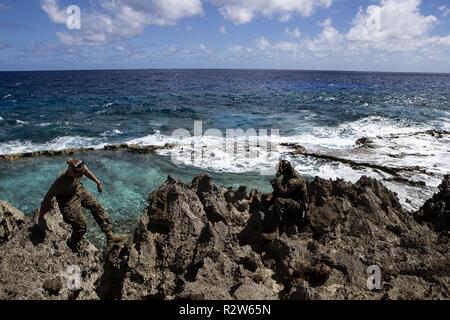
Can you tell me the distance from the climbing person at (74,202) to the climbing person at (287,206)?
10.3 feet

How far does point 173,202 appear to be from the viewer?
24.4ft

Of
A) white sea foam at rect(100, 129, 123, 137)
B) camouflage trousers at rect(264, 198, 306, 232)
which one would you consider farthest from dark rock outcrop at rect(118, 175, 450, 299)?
white sea foam at rect(100, 129, 123, 137)

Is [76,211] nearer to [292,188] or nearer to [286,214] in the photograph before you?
[286,214]

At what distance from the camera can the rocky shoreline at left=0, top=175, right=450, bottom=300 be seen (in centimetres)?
549

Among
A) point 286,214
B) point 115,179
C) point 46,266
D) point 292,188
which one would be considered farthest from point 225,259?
point 115,179

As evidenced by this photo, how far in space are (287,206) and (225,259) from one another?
2.30m

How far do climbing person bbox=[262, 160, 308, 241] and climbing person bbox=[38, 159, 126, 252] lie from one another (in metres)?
3.15

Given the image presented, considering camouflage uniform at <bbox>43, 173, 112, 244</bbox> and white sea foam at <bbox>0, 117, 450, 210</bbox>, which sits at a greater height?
camouflage uniform at <bbox>43, 173, 112, 244</bbox>

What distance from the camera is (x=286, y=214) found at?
25.6ft

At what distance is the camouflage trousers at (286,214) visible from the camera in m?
7.76

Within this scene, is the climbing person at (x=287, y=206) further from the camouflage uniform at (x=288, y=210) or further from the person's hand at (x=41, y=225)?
the person's hand at (x=41, y=225)

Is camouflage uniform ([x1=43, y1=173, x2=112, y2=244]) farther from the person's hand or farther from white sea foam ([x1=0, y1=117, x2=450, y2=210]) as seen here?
white sea foam ([x1=0, y1=117, x2=450, y2=210])
